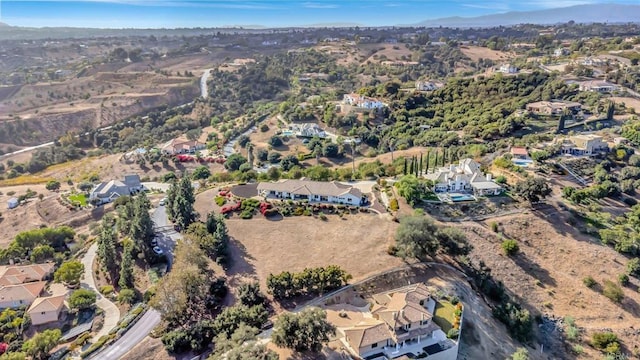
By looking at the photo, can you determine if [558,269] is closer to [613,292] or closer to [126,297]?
[613,292]

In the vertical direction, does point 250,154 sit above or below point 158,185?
above

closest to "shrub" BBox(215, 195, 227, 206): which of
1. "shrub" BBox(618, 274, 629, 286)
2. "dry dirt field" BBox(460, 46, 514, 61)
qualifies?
"shrub" BBox(618, 274, 629, 286)

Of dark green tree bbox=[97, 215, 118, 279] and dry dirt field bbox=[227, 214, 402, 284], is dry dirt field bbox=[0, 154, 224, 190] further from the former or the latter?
dark green tree bbox=[97, 215, 118, 279]

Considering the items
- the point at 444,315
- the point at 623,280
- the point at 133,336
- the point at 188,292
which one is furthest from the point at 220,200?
the point at 623,280

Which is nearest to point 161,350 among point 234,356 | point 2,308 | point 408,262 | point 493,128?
point 234,356

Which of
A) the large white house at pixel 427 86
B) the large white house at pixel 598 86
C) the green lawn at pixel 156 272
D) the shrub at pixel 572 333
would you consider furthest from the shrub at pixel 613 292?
the large white house at pixel 427 86

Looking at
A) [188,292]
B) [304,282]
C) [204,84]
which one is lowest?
[304,282]

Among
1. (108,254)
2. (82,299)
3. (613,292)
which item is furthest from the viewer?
(108,254)
